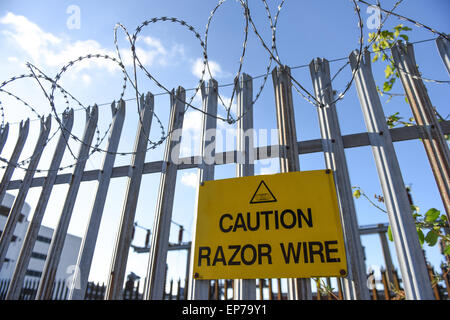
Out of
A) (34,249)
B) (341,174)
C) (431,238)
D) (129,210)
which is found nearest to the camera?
(431,238)

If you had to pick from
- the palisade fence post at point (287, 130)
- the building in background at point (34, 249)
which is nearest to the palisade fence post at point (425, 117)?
the palisade fence post at point (287, 130)

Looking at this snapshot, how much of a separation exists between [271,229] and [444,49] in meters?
2.98

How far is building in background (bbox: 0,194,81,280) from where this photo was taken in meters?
38.8

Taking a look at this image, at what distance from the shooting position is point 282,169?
3.04 m

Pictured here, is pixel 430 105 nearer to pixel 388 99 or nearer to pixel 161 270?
pixel 388 99

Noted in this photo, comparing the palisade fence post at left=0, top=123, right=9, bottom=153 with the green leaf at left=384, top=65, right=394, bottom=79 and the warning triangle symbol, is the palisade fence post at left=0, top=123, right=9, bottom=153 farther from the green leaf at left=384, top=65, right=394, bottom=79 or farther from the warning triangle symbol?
the green leaf at left=384, top=65, right=394, bottom=79

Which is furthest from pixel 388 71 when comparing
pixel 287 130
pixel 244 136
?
pixel 244 136

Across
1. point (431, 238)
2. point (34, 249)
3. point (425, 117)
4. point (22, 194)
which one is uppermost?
point (34, 249)

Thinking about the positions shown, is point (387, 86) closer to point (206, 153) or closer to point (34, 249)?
point (206, 153)

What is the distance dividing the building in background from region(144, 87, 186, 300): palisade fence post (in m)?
41.0

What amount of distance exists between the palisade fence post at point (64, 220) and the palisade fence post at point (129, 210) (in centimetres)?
68

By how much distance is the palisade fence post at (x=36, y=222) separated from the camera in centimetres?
370

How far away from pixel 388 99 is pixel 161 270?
3.47m

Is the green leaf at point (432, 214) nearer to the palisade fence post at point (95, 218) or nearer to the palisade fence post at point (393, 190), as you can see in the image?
the palisade fence post at point (393, 190)
